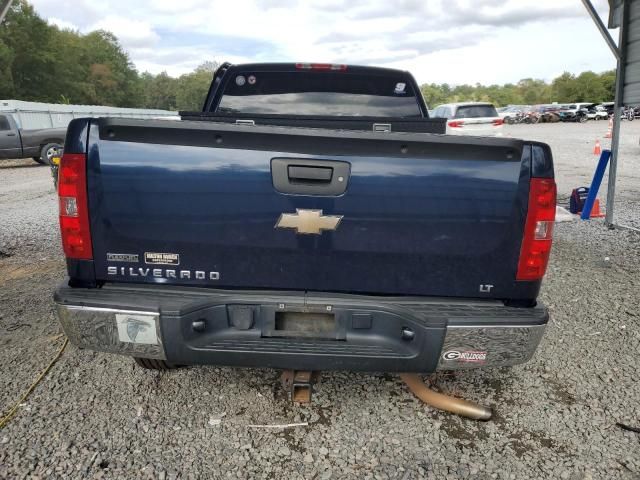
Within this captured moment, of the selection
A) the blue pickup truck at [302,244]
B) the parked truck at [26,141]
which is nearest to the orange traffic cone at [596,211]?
the blue pickup truck at [302,244]

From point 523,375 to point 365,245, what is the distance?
1.75 metres

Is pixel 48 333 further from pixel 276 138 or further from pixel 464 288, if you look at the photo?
pixel 464 288

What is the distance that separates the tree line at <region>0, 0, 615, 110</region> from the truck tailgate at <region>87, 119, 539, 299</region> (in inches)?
2166

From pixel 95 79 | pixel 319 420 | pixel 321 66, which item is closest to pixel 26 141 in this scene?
pixel 321 66

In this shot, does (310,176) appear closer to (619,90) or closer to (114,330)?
(114,330)

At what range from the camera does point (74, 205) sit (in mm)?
2359

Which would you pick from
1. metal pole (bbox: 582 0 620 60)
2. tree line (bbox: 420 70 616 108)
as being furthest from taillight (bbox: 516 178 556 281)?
tree line (bbox: 420 70 616 108)

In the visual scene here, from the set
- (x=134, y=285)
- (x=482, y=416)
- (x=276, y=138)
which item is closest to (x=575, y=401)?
(x=482, y=416)

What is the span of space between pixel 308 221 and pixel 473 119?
52.0 feet

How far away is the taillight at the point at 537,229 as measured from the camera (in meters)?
2.35

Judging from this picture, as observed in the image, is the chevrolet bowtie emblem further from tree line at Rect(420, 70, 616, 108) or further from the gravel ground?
tree line at Rect(420, 70, 616, 108)

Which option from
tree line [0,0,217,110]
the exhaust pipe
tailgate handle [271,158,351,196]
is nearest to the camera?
tailgate handle [271,158,351,196]

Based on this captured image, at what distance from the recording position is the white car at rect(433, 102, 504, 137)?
16.7 m

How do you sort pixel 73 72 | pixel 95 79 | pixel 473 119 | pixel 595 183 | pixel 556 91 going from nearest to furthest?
pixel 595 183 → pixel 473 119 → pixel 73 72 → pixel 95 79 → pixel 556 91
